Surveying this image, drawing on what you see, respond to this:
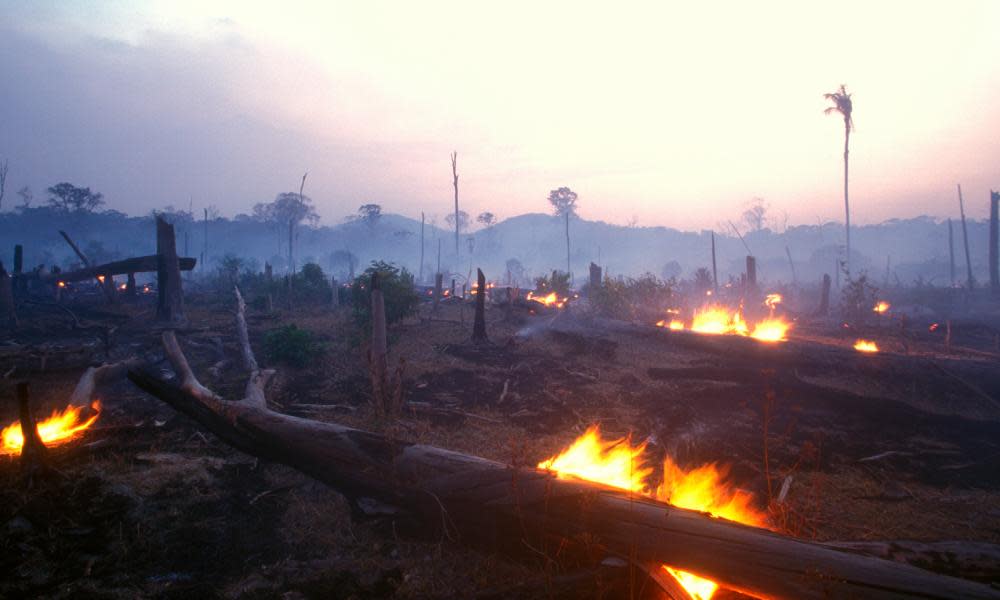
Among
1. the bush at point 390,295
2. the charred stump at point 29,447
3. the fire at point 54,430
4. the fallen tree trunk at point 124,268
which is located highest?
the fallen tree trunk at point 124,268

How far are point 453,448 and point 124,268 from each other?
20.1 meters

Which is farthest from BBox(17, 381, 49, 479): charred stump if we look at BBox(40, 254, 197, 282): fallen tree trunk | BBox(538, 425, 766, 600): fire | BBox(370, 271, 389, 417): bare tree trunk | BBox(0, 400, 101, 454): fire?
BBox(40, 254, 197, 282): fallen tree trunk

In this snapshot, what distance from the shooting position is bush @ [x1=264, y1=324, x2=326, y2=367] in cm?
1230

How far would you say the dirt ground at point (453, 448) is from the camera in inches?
149

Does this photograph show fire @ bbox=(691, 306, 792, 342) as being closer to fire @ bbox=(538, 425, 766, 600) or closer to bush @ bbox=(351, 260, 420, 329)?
fire @ bbox=(538, 425, 766, 600)

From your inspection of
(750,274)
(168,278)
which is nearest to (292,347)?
(168,278)

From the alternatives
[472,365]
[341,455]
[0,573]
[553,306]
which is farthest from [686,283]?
[0,573]

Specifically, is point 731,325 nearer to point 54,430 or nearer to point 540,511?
point 540,511

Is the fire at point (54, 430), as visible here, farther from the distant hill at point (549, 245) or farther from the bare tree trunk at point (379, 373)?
the distant hill at point (549, 245)

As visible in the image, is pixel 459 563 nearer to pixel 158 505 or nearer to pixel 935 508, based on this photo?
pixel 158 505

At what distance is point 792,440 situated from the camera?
23.6 ft

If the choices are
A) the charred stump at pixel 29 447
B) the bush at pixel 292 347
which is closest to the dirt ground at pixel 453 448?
the charred stump at pixel 29 447

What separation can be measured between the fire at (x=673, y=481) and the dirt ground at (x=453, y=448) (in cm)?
28

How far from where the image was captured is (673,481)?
520 cm
